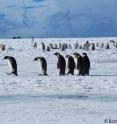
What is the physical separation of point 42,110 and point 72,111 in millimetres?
618

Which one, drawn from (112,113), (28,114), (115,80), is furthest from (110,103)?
(115,80)

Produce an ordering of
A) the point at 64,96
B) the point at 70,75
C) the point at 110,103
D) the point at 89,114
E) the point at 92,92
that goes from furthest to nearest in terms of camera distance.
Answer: the point at 70,75
the point at 92,92
the point at 64,96
the point at 110,103
the point at 89,114

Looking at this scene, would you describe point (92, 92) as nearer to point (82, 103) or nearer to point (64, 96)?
point (64, 96)

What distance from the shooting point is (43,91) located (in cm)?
1315

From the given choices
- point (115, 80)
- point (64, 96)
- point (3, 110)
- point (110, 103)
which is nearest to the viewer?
point (3, 110)

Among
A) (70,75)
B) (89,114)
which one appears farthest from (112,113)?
(70,75)

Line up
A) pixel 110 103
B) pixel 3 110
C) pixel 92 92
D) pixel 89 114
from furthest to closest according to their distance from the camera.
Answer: pixel 92 92 → pixel 110 103 → pixel 3 110 → pixel 89 114

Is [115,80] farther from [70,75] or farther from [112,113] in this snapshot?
[112,113]

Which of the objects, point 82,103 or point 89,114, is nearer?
point 89,114

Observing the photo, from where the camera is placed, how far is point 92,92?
42.0 feet

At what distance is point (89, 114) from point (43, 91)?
13.2 feet

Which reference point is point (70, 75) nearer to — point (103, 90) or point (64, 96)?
point (103, 90)

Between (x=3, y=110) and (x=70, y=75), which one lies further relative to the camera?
(x=70, y=75)

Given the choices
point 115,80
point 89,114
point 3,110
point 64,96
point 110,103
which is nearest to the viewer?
point 89,114
